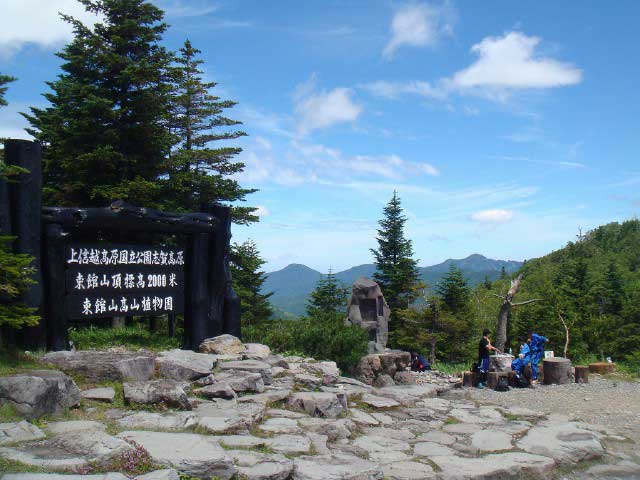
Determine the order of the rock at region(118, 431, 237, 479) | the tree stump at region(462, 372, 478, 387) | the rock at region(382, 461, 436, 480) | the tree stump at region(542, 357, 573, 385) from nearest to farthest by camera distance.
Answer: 1. the rock at region(118, 431, 237, 479)
2. the rock at region(382, 461, 436, 480)
3. the tree stump at region(542, 357, 573, 385)
4. the tree stump at region(462, 372, 478, 387)

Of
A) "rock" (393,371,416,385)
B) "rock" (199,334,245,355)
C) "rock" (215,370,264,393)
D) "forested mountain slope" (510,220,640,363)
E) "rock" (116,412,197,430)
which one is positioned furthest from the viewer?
"forested mountain slope" (510,220,640,363)

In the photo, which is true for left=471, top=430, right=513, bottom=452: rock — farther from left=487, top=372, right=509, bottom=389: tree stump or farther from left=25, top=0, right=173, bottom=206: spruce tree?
left=25, top=0, right=173, bottom=206: spruce tree

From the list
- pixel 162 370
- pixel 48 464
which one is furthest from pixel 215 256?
pixel 48 464

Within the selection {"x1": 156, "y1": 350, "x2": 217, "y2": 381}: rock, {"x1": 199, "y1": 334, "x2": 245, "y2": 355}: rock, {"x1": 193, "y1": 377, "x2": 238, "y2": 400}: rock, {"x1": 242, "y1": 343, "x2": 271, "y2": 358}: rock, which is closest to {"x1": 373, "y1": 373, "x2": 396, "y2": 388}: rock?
{"x1": 242, "y1": 343, "x2": 271, "y2": 358}: rock

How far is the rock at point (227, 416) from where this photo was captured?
5824 mm

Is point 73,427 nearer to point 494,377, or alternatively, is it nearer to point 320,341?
point 320,341

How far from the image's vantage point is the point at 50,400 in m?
5.78

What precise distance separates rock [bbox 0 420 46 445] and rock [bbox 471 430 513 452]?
466 cm

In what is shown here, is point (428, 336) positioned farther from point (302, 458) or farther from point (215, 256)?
point (302, 458)

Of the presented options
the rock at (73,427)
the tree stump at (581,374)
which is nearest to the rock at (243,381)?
the rock at (73,427)

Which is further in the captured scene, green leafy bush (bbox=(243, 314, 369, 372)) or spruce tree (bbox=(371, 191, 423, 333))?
spruce tree (bbox=(371, 191, 423, 333))

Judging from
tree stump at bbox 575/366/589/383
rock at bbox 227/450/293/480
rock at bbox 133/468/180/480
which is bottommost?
tree stump at bbox 575/366/589/383

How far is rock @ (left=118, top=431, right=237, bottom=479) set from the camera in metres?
4.57

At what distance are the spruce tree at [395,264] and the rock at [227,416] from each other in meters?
22.7
